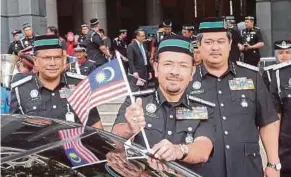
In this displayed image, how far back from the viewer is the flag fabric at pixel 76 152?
254cm

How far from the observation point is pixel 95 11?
66.2ft

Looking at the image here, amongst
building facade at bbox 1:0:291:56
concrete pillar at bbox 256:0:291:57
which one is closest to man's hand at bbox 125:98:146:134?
building facade at bbox 1:0:291:56

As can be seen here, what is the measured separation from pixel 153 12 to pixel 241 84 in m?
21.9

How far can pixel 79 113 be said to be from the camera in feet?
10.6

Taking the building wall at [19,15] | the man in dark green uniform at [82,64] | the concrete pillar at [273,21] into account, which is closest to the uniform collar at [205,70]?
the man in dark green uniform at [82,64]

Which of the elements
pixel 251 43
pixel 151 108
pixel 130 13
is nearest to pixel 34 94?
pixel 151 108

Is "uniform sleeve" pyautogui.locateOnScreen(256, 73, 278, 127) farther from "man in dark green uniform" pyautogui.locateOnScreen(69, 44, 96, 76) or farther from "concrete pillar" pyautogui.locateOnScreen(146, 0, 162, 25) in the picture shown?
"concrete pillar" pyautogui.locateOnScreen(146, 0, 162, 25)

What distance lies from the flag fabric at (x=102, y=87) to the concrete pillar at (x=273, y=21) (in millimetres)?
11677

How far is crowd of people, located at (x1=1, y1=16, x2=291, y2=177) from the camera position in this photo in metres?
3.25

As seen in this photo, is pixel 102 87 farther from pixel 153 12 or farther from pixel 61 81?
pixel 153 12

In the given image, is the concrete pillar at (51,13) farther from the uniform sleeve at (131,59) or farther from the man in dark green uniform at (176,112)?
the man in dark green uniform at (176,112)

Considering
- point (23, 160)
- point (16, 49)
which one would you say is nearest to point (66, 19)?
point (16, 49)

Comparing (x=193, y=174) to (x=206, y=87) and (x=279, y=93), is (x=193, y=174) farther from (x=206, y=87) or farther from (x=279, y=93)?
(x=279, y=93)

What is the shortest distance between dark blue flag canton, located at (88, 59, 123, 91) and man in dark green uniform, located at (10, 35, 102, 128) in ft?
3.52
